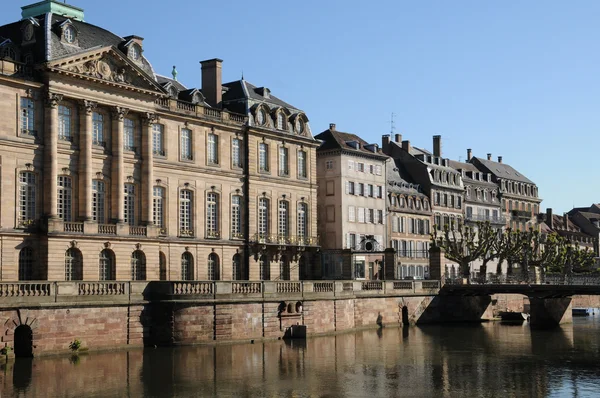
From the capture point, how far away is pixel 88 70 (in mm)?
54625

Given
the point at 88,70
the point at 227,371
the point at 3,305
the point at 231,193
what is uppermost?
the point at 88,70

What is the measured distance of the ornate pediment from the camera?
2096 inches

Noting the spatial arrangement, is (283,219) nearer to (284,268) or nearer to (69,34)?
(284,268)

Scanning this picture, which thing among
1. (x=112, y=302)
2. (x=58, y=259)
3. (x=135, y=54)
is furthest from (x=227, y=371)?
(x=135, y=54)

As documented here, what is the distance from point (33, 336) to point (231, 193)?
24.7 metres

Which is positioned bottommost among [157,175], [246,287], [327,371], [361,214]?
[327,371]

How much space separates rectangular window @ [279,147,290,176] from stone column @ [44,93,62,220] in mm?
20863

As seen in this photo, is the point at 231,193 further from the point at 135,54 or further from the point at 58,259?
the point at 58,259

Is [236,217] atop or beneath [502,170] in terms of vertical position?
beneath

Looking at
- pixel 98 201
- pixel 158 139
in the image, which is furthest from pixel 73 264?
pixel 158 139

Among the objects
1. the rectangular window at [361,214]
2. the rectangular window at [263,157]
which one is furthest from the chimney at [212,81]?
the rectangular window at [361,214]

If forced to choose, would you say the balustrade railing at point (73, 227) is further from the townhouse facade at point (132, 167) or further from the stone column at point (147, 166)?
the stone column at point (147, 166)

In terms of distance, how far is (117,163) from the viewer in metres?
56.8

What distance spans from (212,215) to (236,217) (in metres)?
2.40
